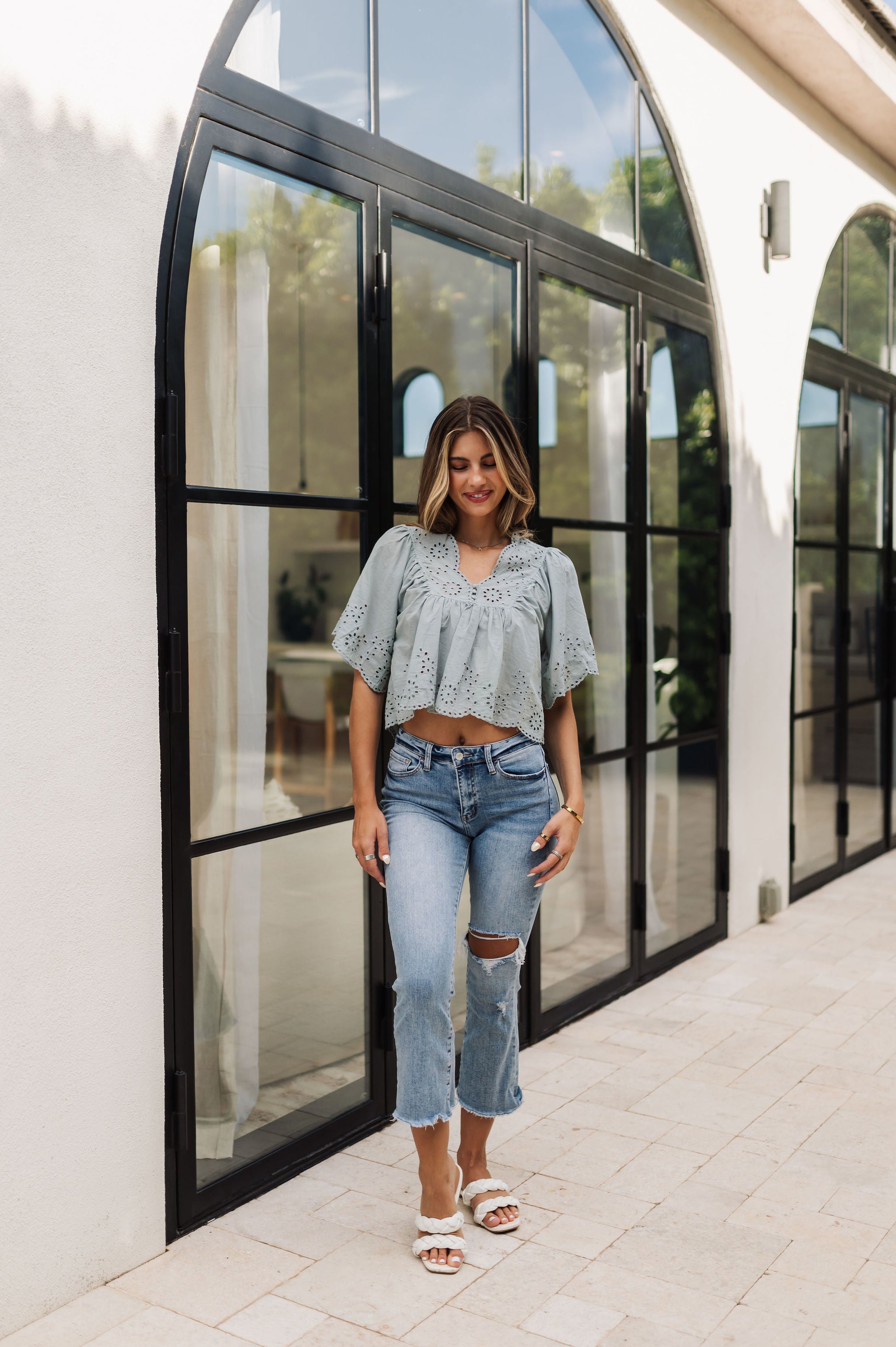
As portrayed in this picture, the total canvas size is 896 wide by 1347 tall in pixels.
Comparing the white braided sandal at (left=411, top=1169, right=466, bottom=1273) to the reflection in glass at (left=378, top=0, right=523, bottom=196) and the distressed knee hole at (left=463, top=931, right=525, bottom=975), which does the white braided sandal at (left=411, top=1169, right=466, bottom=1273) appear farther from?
the reflection in glass at (left=378, top=0, right=523, bottom=196)

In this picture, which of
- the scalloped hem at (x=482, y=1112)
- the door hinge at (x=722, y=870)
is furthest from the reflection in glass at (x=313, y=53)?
the door hinge at (x=722, y=870)

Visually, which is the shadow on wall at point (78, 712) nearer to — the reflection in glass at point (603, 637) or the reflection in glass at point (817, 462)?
the reflection in glass at point (603, 637)

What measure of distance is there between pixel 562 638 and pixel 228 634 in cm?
74

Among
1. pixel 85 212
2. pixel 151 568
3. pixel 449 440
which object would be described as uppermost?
pixel 85 212

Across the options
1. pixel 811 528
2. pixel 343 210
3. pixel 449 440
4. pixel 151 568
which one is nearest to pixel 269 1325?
pixel 151 568

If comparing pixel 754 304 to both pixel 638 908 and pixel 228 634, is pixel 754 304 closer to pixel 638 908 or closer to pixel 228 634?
pixel 638 908

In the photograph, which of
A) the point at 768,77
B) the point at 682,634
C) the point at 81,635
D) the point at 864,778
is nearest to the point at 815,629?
the point at 864,778

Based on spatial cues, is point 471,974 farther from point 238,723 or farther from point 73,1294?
point 73,1294

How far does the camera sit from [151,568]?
236 cm

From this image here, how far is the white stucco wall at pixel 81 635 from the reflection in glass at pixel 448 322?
2.73ft

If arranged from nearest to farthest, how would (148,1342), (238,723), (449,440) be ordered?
1. (148,1342)
2. (449,440)
3. (238,723)

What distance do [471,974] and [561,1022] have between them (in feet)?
4.48

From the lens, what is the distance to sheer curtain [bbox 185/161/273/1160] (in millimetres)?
2604

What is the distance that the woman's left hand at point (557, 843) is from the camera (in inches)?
97.1
